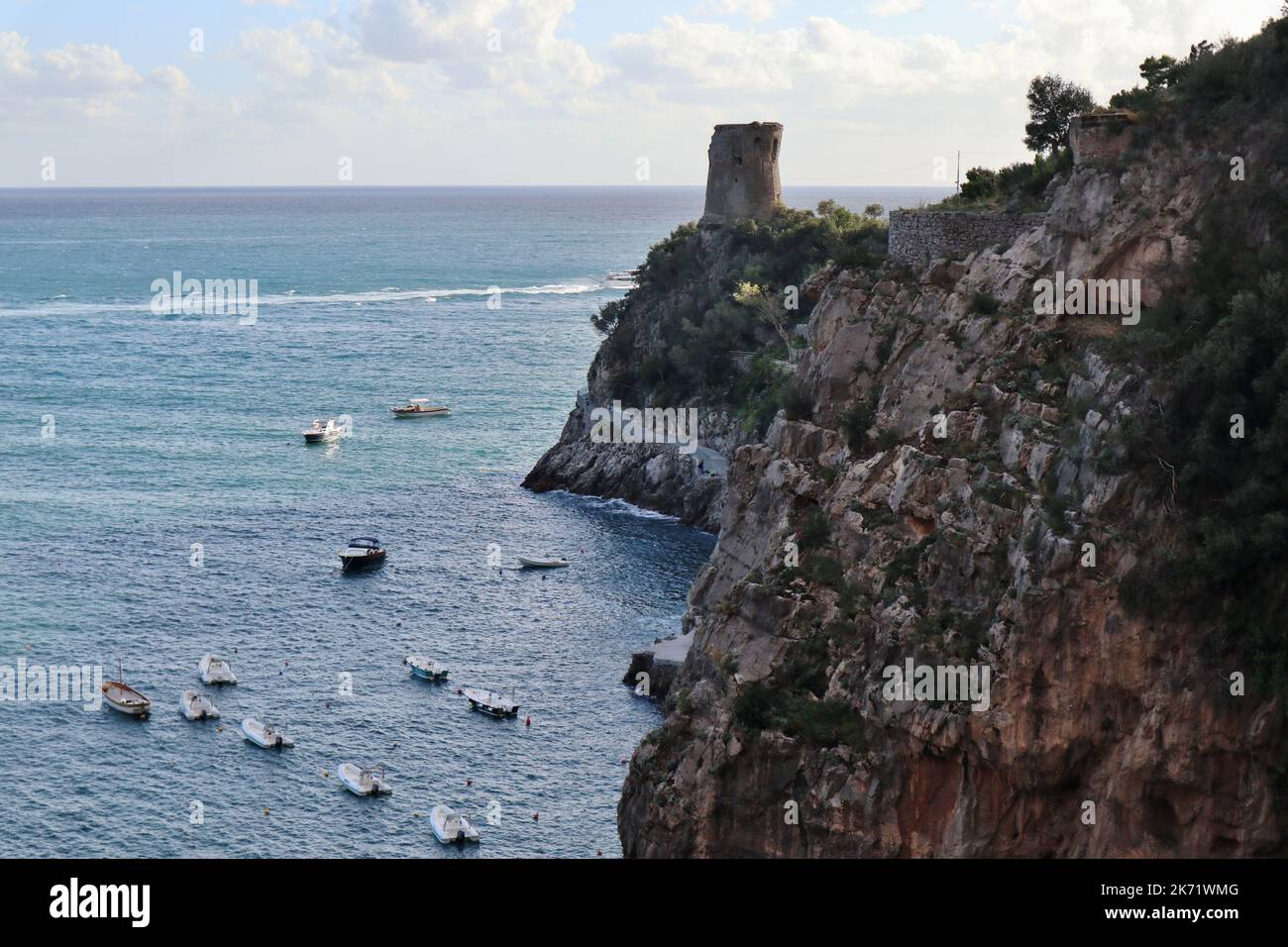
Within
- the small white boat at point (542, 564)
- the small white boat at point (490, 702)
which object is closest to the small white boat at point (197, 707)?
the small white boat at point (490, 702)

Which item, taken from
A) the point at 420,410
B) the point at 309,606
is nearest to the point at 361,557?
the point at 309,606

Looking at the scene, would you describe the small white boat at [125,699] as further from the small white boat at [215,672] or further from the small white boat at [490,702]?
the small white boat at [490,702]

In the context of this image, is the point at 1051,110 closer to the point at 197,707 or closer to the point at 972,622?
the point at 972,622

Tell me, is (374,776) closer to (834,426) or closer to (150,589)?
(834,426)

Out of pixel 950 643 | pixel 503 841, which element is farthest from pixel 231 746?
pixel 950 643

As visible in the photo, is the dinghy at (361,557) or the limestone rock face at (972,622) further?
the dinghy at (361,557)

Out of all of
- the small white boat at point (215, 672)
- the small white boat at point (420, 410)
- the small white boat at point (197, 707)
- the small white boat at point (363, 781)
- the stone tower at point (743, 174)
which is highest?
the stone tower at point (743, 174)
